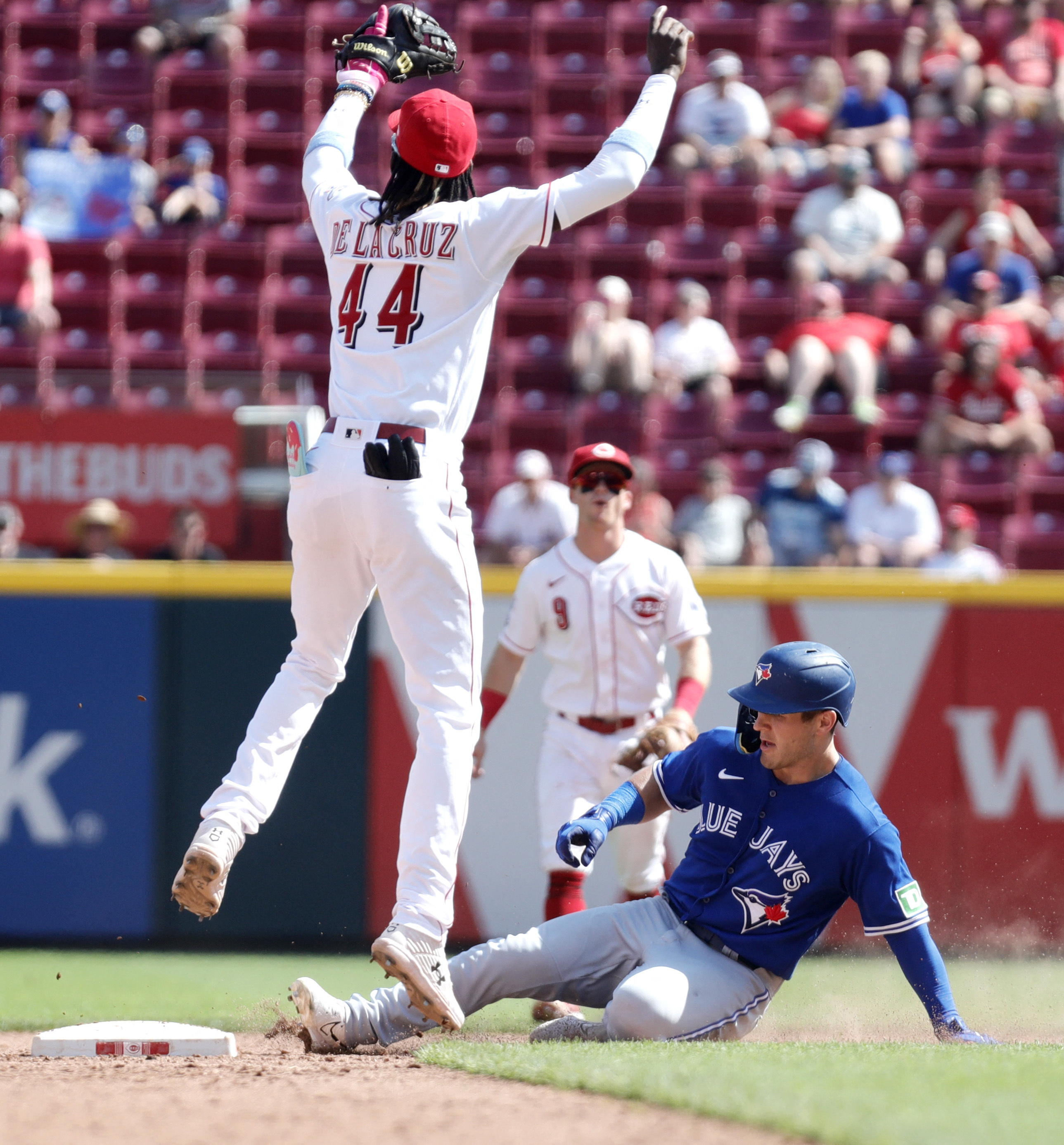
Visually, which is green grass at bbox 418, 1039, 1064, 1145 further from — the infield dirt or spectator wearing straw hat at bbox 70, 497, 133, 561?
spectator wearing straw hat at bbox 70, 497, 133, 561

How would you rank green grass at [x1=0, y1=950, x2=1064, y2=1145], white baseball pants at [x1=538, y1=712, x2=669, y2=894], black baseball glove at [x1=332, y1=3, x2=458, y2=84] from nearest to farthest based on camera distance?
green grass at [x1=0, y1=950, x2=1064, y2=1145], black baseball glove at [x1=332, y1=3, x2=458, y2=84], white baseball pants at [x1=538, y1=712, x2=669, y2=894]

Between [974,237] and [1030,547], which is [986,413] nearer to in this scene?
[1030,547]

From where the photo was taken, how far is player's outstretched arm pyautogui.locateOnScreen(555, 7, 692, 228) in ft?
13.8

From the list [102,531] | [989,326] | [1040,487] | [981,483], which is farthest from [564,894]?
[989,326]

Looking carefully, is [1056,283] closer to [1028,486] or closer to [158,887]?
[1028,486]

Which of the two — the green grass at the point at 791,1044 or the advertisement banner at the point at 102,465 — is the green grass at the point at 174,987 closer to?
the green grass at the point at 791,1044

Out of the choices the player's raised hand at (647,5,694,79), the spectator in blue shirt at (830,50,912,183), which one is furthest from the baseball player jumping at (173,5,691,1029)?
the spectator in blue shirt at (830,50,912,183)

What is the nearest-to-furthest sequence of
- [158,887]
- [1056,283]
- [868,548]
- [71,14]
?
[158,887], [868,548], [1056,283], [71,14]

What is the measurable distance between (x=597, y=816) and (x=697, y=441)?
6796 millimetres

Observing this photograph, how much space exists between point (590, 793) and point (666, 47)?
2.58 m

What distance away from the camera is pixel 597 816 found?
14.6 feet

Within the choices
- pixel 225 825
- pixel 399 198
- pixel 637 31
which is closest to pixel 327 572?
pixel 225 825

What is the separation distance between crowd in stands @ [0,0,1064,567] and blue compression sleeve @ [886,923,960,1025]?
4965mm

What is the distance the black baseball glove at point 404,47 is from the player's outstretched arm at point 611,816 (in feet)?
7.03
